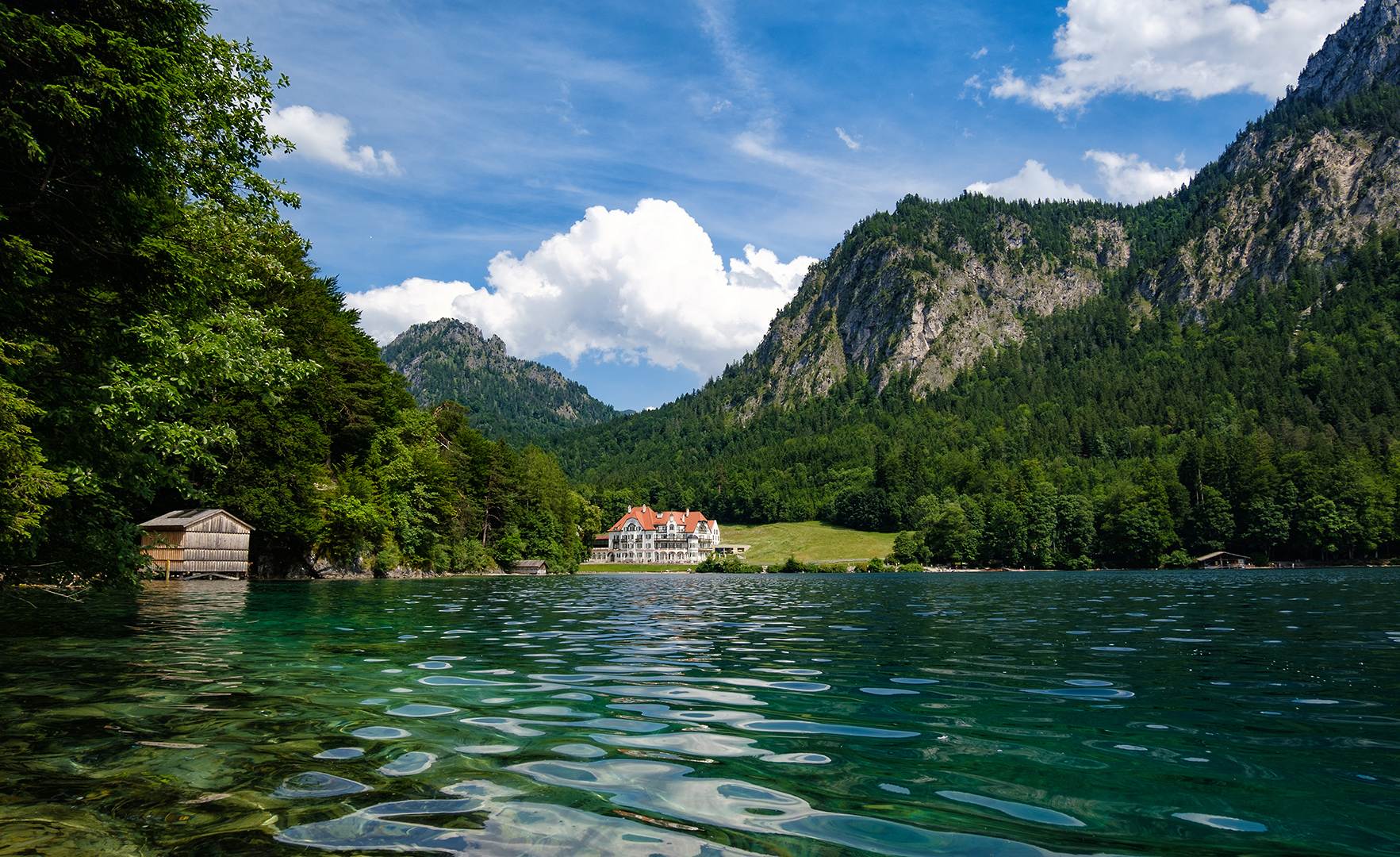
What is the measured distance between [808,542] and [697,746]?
163805 millimetres

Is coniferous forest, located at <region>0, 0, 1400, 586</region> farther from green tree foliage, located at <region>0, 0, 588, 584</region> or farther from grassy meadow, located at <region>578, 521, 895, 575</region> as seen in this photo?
grassy meadow, located at <region>578, 521, 895, 575</region>

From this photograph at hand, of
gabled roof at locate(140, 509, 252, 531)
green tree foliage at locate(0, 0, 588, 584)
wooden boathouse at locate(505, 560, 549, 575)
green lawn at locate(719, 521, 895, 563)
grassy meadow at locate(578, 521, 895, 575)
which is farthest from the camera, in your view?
green lawn at locate(719, 521, 895, 563)

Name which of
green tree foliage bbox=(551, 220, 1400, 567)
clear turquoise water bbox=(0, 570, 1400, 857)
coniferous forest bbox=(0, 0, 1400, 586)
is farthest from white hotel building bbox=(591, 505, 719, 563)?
clear turquoise water bbox=(0, 570, 1400, 857)

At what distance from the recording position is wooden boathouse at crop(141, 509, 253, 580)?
1743 inches

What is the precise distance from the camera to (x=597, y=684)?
35.3 feet

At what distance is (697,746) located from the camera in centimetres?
691

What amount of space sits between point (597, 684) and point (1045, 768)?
6.43 m

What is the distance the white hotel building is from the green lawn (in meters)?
6.68

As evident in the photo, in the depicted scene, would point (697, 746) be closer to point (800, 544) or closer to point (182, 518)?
point (182, 518)

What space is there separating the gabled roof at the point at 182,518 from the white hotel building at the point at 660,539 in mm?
133771

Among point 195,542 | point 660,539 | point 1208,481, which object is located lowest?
point 660,539

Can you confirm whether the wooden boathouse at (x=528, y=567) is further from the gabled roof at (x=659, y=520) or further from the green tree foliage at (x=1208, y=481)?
the gabled roof at (x=659, y=520)

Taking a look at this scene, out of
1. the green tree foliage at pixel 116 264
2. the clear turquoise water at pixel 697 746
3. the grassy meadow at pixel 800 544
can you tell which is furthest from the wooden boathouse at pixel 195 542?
the grassy meadow at pixel 800 544

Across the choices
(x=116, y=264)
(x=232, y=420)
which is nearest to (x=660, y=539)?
(x=232, y=420)
